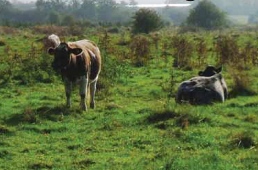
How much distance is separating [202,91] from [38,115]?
173 inches

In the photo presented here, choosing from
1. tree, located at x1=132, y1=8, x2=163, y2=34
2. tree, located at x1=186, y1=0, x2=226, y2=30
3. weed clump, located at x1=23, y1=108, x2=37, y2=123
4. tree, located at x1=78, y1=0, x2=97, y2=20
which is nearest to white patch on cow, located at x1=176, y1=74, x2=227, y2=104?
weed clump, located at x1=23, y1=108, x2=37, y2=123

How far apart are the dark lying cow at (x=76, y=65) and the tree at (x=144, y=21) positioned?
29.4 metres

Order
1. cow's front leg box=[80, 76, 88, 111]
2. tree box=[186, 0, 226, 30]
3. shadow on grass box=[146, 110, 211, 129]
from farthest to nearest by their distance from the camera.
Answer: tree box=[186, 0, 226, 30], cow's front leg box=[80, 76, 88, 111], shadow on grass box=[146, 110, 211, 129]

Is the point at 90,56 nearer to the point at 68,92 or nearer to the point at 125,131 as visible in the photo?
the point at 68,92

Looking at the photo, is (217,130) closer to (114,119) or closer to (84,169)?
(114,119)

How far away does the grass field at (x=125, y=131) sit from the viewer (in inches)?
320

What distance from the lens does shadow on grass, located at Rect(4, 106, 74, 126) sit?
36.1 ft

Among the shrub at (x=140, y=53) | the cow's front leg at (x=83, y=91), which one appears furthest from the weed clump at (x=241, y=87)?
the shrub at (x=140, y=53)

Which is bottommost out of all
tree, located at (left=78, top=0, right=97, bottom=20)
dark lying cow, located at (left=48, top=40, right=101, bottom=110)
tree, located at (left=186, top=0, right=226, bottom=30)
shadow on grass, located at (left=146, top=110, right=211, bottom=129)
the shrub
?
tree, located at (left=78, top=0, right=97, bottom=20)

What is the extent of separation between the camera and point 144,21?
42688mm

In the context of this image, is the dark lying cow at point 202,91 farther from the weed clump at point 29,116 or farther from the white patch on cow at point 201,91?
the weed clump at point 29,116

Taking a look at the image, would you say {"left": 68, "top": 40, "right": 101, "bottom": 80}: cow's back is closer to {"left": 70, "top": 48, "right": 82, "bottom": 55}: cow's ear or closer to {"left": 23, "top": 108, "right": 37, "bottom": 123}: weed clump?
{"left": 70, "top": 48, "right": 82, "bottom": 55}: cow's ear

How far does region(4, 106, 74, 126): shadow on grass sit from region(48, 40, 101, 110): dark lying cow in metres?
0.52

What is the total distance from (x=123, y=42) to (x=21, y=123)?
18895mm
